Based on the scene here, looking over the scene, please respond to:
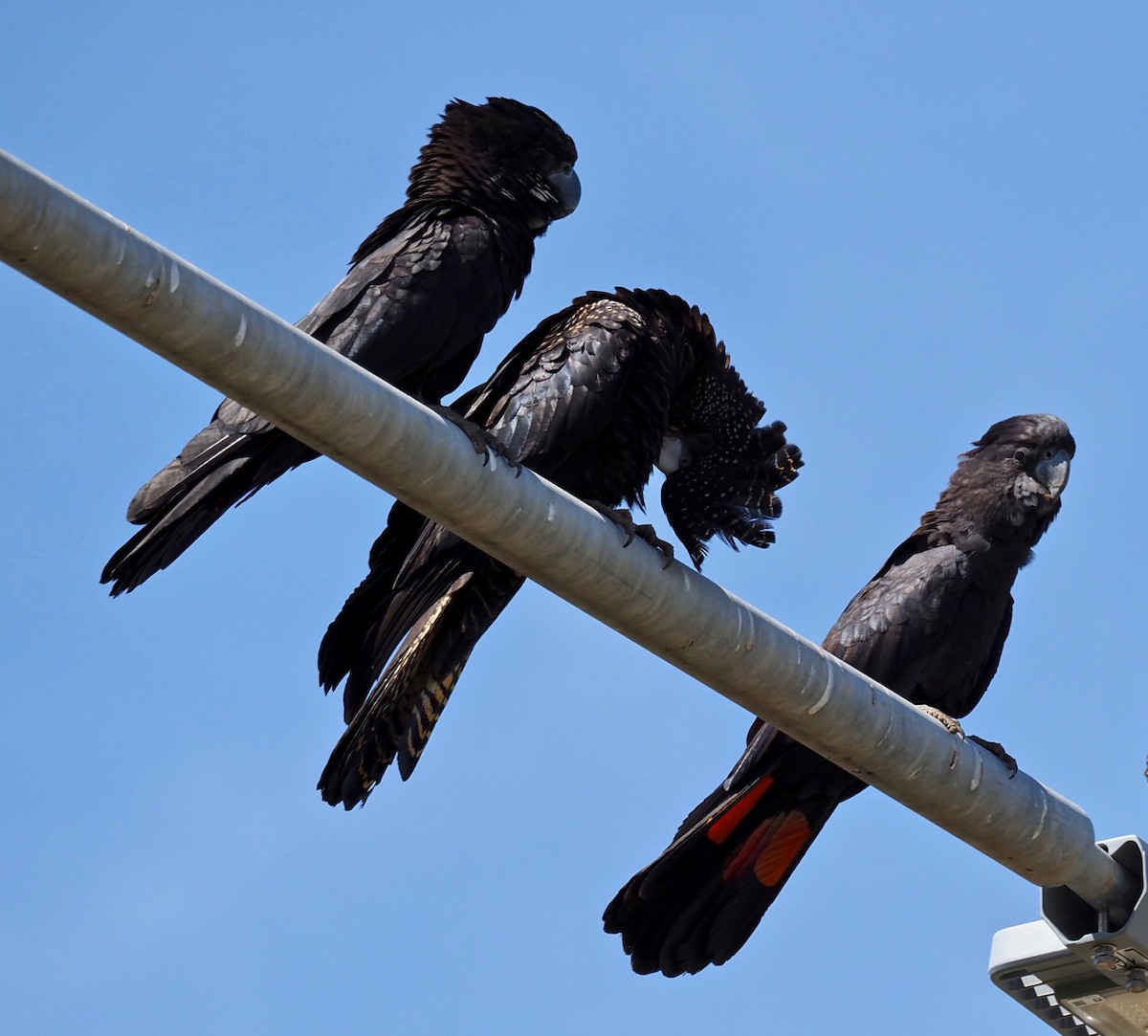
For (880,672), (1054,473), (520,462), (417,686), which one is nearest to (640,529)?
(520,462)

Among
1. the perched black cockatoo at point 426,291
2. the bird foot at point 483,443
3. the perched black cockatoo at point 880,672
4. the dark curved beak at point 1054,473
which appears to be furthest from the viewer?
the dark curved beak at point 1054,473

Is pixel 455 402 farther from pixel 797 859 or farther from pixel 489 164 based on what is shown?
pixel 797 859

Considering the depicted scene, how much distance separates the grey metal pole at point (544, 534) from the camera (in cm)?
332

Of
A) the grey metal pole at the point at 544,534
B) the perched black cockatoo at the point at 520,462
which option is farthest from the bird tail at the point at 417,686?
the grey metal pole at the point at 544,534

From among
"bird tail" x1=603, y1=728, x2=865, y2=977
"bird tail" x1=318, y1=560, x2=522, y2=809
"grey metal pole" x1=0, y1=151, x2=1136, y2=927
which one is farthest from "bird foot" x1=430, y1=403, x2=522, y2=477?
"bird tail" x1=603, y1=728, x2=865, y2=977

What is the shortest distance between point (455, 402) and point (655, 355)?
838 millimetres

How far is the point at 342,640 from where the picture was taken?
6176 mm

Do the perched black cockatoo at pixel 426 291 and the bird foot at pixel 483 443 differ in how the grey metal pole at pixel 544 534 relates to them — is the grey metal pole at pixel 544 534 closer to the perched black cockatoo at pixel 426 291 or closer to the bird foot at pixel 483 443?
the bird foot at pixel 483 443

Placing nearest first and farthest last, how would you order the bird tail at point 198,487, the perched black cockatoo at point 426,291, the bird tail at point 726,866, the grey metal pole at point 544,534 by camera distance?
1. the grey metal pole at point 544,534
2. the bird tail at point 198,487
3. the perched black cockatoo at point 426,291
4. the bird tail at point 726,866

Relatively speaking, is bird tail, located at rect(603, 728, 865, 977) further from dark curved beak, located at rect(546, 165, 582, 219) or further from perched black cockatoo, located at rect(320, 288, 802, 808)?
dark curved beak, located at rect(546, 165, 582, 219)

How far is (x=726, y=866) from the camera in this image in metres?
6.06

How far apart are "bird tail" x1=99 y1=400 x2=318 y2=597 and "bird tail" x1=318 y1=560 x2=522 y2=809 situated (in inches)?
35.2

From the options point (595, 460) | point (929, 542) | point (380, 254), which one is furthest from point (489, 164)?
point (929, 542)

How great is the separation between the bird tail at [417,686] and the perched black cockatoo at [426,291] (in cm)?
74
